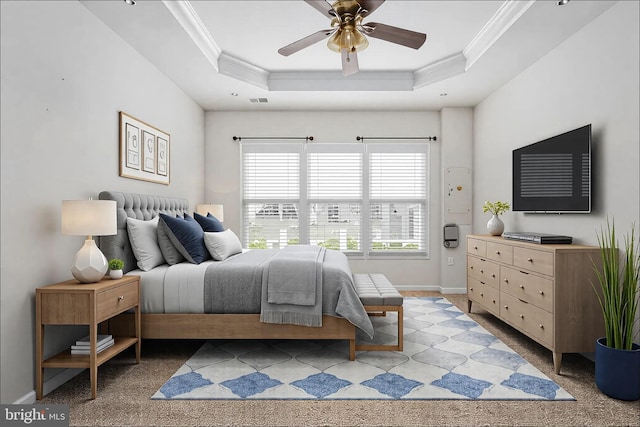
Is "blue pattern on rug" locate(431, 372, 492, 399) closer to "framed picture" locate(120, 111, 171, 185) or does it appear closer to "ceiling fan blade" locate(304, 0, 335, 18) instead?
"ceiling fan blade" locate(304, 0, 335, 18)

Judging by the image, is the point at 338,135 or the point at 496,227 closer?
the point at 496,227

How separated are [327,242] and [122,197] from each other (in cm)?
311

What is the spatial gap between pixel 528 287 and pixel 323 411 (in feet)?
6.39

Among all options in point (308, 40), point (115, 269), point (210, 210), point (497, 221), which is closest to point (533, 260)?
point (497, 221)

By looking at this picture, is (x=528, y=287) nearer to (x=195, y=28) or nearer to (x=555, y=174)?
(x=555, y=174)

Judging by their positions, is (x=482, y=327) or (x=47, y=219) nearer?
(x=47, y=219)

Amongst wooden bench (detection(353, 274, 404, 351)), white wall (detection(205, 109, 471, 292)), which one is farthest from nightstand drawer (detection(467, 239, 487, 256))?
wooden bench (detection(353, 274, 404, 351))

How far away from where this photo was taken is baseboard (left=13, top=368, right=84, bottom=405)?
224 centimetres

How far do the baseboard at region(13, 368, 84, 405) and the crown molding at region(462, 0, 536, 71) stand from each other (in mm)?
4101

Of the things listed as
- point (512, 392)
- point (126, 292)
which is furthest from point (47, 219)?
point (512, 392)

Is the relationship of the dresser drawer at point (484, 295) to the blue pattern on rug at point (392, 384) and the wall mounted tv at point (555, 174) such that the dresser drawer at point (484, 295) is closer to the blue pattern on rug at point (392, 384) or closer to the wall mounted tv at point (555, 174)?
the wall mounted tv at point (555, 174)

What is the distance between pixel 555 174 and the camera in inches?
135

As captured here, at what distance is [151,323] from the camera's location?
2.98 m

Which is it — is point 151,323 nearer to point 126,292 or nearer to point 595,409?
point 126,292
